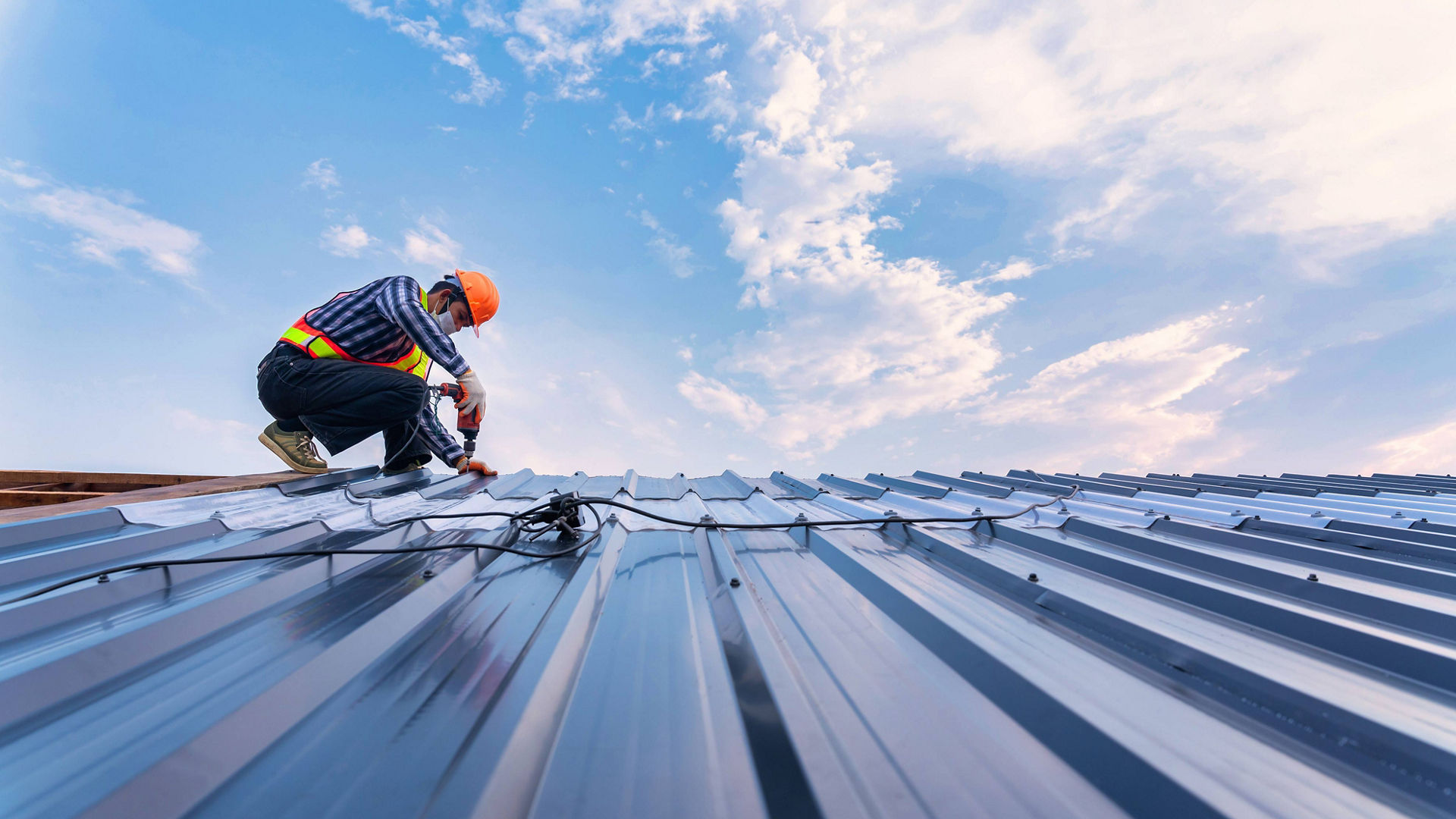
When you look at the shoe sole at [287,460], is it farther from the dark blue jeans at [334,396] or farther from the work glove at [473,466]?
the work glove at [473,466]

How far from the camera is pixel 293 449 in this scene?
3545 mm

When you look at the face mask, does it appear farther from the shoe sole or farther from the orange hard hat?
the shoe sole

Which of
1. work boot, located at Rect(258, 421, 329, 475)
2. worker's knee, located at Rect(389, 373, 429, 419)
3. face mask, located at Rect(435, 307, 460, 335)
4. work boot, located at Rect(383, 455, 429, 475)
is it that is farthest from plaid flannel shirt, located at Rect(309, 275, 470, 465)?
work boot, located at Rect(383, 455, 429, 475)

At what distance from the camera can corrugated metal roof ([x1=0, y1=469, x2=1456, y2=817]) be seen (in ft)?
2.48

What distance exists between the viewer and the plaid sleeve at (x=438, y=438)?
4.04m

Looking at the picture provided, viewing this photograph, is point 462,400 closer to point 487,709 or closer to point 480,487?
point 480,487

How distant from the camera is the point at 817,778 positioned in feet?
A: 2.47

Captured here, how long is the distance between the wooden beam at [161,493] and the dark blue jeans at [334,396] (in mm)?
389

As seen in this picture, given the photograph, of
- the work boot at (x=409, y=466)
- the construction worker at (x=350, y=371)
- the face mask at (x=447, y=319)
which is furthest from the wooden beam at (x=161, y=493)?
the face mask at (x=447, y=319)

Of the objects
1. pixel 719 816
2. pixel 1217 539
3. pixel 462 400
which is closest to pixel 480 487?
pixel 462 400

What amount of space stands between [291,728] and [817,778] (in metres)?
0.87

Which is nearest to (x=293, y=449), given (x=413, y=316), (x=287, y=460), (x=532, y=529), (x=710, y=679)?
(x=287, y=460)

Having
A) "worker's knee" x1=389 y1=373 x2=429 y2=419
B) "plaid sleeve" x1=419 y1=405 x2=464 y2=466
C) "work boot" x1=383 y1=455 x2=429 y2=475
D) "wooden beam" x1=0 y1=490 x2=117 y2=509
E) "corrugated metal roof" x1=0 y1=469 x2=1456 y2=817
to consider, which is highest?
"worker's knee" x1=389 y1=373 x2=429 y2=419

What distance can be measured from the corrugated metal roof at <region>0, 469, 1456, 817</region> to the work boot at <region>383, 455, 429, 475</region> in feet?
6.20
